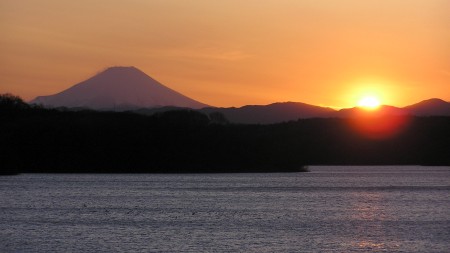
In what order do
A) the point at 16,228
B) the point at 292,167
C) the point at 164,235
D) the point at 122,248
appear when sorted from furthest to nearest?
the point at 292,167 → the point at 16,228 → the point at 164,235 → the point at 122,248

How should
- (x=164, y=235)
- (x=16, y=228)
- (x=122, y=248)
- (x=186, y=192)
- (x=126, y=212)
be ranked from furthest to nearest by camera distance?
(x=186, y=192) < (x=126, y=212) < (x=16, y=228) < (x=164, y=235) < (x=122, y=248)

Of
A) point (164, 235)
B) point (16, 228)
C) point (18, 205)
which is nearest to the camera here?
point (164, 235)

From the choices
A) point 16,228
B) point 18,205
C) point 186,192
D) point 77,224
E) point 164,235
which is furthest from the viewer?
point 186,192

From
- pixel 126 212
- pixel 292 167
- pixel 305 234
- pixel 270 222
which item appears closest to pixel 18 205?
pixel 126 212

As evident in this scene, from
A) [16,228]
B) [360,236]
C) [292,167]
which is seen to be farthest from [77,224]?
[292,167]

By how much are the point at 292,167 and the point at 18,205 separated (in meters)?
115

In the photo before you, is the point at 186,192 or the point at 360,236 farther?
the point at 186,192

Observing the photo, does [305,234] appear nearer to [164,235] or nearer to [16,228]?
[164,235]

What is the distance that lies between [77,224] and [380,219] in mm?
24750

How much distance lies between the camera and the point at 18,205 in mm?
88688

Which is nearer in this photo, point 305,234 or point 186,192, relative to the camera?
point 305,234

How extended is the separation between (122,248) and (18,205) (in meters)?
40.1

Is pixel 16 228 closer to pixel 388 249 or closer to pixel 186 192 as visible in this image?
pixel 388 249

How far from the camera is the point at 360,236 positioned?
58625mm
